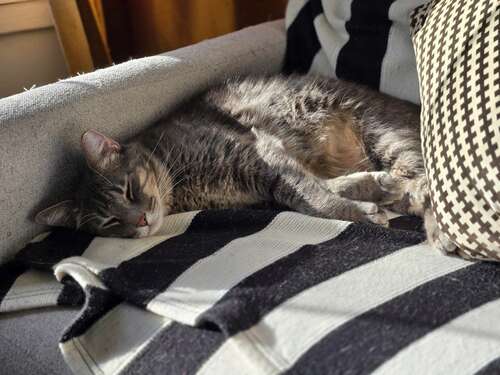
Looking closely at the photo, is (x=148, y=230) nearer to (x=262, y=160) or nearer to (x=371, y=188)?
(x=262, y=160)

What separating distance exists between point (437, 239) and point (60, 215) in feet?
3.01

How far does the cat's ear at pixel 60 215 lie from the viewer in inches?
54.4

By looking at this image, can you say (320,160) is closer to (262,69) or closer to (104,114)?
(262,69)

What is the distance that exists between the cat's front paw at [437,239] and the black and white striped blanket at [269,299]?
22 mm

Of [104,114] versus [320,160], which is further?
[320,160]

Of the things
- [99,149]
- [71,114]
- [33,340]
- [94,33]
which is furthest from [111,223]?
[94,33]

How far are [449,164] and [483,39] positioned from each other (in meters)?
0.26

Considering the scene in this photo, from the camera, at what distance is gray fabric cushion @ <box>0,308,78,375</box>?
1.06 metres

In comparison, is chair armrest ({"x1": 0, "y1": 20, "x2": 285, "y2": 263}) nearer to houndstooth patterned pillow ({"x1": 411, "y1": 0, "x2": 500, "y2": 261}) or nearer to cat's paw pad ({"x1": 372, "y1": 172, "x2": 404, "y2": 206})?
cat's paw pad ({"x1": 372, "y1": 172, "x2": 404, "y2": 206})

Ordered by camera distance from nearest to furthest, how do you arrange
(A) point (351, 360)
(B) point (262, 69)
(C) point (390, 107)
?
(A) point (351, 360) < (C) point (390, 107) < (B) point (262, 69)

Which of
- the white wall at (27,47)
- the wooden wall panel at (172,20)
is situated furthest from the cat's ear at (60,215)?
the wooden wall panel at (172,20)

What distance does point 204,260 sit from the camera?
1.19 meters

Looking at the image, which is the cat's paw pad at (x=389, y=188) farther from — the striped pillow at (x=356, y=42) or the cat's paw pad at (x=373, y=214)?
the striped pillow at (x=356, y=42)

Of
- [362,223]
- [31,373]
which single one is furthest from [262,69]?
[31,373]
